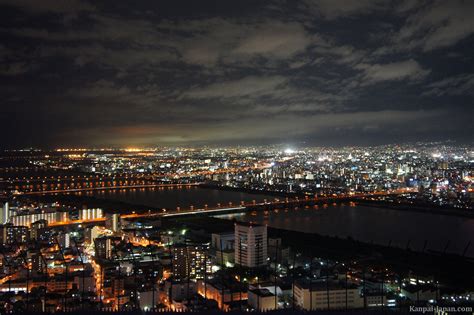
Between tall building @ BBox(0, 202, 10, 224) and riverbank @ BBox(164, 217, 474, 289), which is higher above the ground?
tall building @ BBox(0, 202, 10, 224)

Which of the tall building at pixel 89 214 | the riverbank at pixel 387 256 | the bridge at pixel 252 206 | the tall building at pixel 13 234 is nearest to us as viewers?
the riverbank at pixel 387 256

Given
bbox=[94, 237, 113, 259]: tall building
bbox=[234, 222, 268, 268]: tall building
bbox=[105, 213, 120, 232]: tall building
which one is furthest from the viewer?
bbox=[105, 213, 120, 232]: tall building

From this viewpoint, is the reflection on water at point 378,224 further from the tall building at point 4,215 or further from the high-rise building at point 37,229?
the tall building at point 4,215

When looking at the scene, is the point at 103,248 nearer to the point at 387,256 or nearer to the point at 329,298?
the point at 329,298

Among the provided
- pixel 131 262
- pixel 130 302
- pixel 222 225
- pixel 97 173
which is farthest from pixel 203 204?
pixel 97 173

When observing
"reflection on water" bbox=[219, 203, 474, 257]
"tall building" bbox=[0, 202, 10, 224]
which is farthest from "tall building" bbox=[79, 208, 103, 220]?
"reflection on water" bbox=[219, 203, 474, 257]

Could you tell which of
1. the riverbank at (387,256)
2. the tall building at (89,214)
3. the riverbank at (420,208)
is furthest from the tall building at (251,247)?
the riverbank at (420,208)

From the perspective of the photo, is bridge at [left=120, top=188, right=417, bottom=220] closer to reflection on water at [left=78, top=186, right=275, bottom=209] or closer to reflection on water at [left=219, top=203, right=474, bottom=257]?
reflection on water at [left=219, top=203, right=474, bottom=257]
